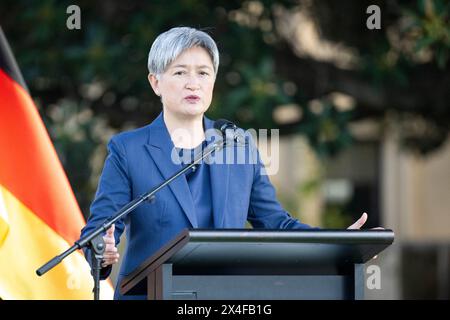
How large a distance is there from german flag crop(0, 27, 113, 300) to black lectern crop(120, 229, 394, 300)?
1112 millimetres

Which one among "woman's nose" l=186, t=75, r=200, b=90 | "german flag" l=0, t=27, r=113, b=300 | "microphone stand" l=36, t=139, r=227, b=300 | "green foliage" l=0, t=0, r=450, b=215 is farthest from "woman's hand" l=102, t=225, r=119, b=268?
"green foliage" l=0, t=0, r=450, b=215

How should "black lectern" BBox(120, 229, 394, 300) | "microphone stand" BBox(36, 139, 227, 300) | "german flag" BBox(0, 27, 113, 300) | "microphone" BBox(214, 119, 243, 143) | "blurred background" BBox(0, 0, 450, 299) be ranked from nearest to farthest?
"black lectern" BBox(120, 229, 394, 300)
"microphone stand" BBox(36, 139, 227, 300)
"microphone" BBox(214, 119, 243, 143)
"german flag" BBox(0, 27, 113, 300)
"blurred background" BBox(0, 0, 450, 299)

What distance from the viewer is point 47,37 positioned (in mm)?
7730

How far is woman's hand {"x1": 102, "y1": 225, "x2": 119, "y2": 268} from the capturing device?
3.27 metres

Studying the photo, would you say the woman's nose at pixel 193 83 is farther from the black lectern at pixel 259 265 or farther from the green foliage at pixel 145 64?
the green foliage at pixel 145 64

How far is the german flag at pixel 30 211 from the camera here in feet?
14.5

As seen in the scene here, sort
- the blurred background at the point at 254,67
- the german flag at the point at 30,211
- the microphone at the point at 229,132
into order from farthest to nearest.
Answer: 1. the blurred background at the point at 254,67
2. the german flag at the point at 30,211
3. the microphone at the point at 229,132

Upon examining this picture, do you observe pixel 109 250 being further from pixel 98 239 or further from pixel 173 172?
pixel 173 172

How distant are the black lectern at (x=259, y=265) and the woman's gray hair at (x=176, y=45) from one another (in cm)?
64

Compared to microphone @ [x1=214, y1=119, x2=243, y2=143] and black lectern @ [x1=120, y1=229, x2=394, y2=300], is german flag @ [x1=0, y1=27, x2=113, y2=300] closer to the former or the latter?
black lectern @ [x1=120, y1=229, x2=394, y2=300]

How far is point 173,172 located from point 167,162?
1.5 inches

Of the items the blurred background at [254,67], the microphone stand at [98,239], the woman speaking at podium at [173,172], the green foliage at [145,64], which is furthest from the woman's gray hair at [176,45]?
the green foliage at [145,64]
